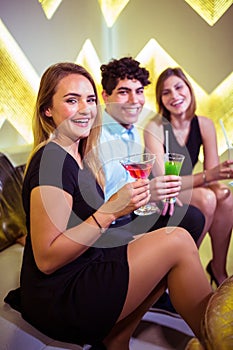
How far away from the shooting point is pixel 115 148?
188 centimetres

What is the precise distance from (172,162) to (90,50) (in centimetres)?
152

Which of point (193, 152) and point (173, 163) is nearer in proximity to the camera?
point (173, 163)

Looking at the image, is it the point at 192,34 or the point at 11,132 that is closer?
the point at 11,132

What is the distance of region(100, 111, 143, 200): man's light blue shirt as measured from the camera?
168cm

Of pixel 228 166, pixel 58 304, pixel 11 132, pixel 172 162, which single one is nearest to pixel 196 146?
pixel 228 166

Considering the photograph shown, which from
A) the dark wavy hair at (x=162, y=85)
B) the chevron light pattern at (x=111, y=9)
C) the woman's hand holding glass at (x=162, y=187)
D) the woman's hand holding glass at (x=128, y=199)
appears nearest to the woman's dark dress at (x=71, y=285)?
the woman's hand holding glass at (x=128, y=199)

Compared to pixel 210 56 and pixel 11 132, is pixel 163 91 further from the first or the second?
pixel 11 132

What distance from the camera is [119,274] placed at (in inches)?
44.9

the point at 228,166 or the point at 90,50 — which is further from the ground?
the point at 90,50

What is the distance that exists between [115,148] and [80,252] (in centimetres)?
85

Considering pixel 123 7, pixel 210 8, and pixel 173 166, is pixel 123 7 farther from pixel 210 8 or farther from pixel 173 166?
pixel 173 166

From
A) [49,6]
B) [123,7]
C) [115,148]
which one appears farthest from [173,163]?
[123,7]

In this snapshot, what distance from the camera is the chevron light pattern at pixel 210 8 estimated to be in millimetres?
2494

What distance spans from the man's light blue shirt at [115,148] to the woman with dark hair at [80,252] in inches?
13.5
